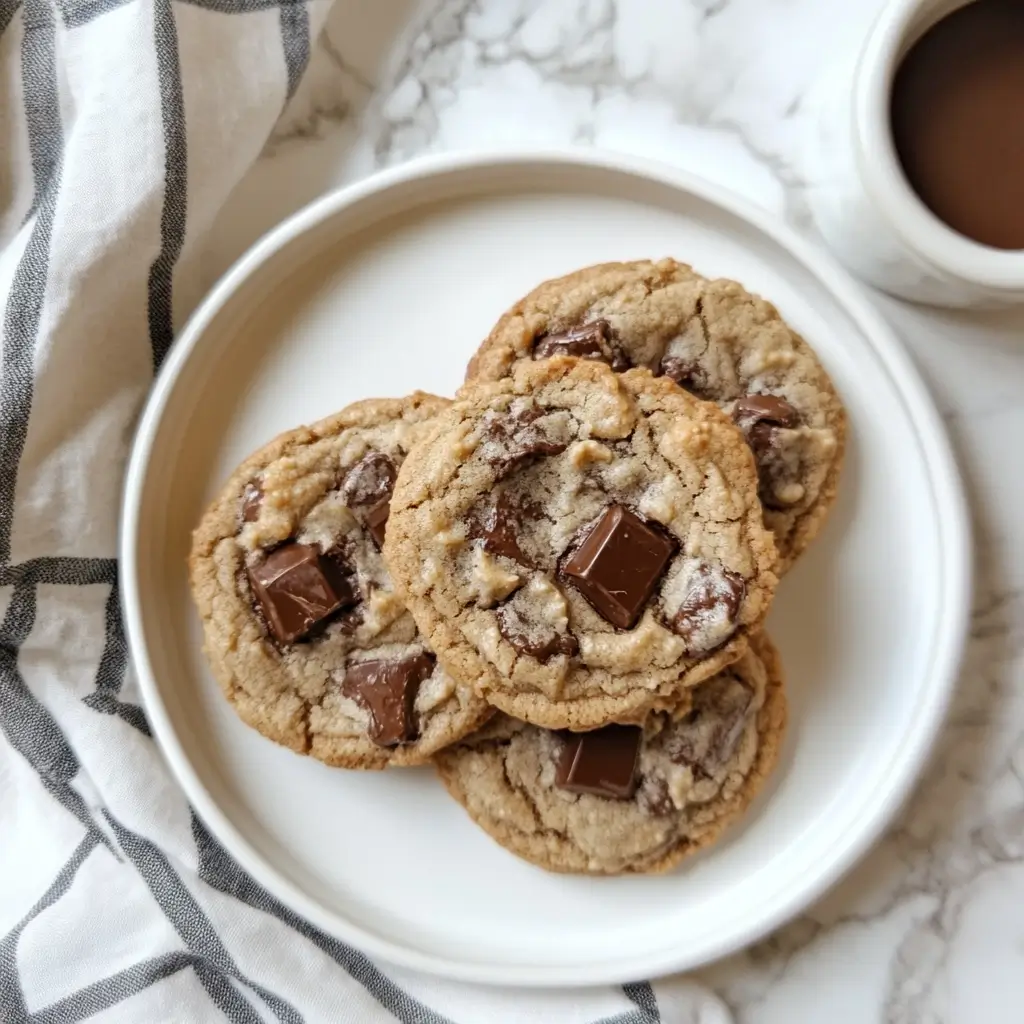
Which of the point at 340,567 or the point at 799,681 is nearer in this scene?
the point at 340,567

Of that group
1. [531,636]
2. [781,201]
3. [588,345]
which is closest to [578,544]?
[531,636]

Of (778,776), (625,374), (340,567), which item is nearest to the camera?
(625,374)

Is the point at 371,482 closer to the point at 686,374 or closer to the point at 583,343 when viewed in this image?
the point at 583,343

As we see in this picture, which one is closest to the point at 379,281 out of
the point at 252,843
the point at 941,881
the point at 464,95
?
the point at 464,95

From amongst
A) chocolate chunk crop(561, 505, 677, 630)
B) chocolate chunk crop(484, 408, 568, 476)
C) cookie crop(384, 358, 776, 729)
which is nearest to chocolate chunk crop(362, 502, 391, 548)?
cookie crop(384, 358, 776, 729)

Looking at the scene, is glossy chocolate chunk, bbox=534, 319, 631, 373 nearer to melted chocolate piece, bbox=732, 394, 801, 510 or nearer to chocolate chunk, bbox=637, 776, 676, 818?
melted chocolate piece, bbox=732, 394, 801, 510

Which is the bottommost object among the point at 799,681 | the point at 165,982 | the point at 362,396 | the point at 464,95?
the point at 165,982

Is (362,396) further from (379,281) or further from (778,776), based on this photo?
(778,776)
